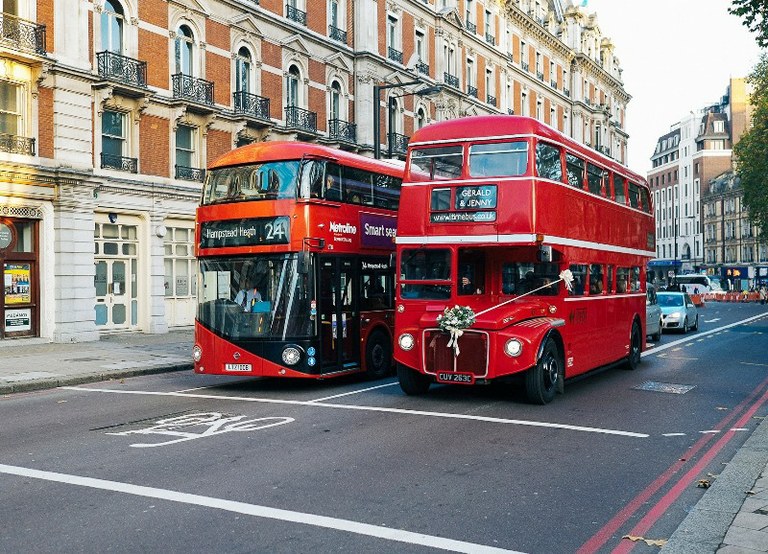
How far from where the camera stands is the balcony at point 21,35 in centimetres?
2070

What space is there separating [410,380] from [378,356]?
2875mm

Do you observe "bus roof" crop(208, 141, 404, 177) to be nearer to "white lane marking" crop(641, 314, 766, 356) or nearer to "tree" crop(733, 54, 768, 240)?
"white lane marking" crop(641, 314, 766, 356)

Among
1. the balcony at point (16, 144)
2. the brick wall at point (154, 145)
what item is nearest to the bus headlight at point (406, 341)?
the balcony at point (16, 144)

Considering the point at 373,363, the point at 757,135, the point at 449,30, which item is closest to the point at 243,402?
the point at 373,363

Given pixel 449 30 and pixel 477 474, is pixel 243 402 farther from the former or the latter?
pixel 449 30

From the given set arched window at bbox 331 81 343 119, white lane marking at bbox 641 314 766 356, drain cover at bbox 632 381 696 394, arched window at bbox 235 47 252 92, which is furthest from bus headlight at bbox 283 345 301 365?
arched window at bbox 331 81 343 119

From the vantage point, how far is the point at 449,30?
4338 cm

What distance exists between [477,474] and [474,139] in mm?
6054

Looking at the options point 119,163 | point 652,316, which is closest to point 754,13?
point 652,316

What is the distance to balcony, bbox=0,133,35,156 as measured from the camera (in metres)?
21.0

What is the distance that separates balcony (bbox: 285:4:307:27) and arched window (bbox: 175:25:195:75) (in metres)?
5.51

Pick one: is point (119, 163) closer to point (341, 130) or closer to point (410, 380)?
point (341, 130)

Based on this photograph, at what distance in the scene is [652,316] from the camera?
23703 mm

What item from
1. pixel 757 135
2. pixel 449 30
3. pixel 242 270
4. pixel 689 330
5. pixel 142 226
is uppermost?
pixel 449 30
